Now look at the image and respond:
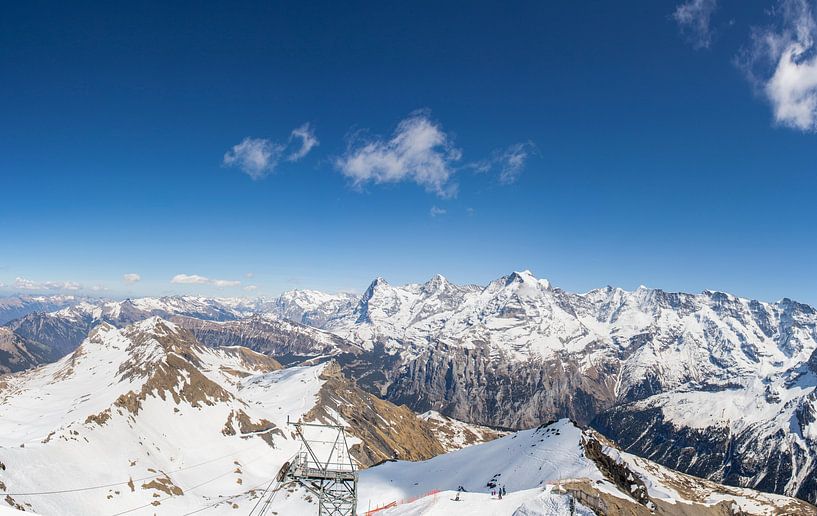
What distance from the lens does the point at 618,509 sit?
2266 inches

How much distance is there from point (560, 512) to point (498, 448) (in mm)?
55804

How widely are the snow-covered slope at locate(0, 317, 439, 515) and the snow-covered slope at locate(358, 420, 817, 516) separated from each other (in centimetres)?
2577

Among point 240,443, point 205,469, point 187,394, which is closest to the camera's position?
point 205,469

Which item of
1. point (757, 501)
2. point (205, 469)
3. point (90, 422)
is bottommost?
point (205, 469)

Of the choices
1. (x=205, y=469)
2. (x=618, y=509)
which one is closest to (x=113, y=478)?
(x=205, y=469)

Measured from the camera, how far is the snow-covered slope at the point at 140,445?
85062mm

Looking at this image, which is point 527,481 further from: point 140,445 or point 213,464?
point 140,445

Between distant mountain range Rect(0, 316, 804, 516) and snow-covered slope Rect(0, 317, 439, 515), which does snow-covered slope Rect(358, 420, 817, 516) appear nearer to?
distant mountain range Rect(0, 316, 804, 516)

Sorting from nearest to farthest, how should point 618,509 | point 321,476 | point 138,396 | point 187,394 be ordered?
1. point 321,476
2. point 618,509
3. point 138,396
4. point 187,394

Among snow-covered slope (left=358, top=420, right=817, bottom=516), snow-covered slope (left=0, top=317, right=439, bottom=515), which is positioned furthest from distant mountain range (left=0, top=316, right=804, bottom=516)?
snow-covered slope (left=0, top=317, right=439, bottom=515)

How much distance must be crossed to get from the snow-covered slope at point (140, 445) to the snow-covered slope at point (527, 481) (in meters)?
25.8

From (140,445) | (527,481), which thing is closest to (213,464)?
(140,445)

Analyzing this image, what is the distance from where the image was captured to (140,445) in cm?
12250

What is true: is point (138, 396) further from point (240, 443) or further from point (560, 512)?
point (560, 512)
